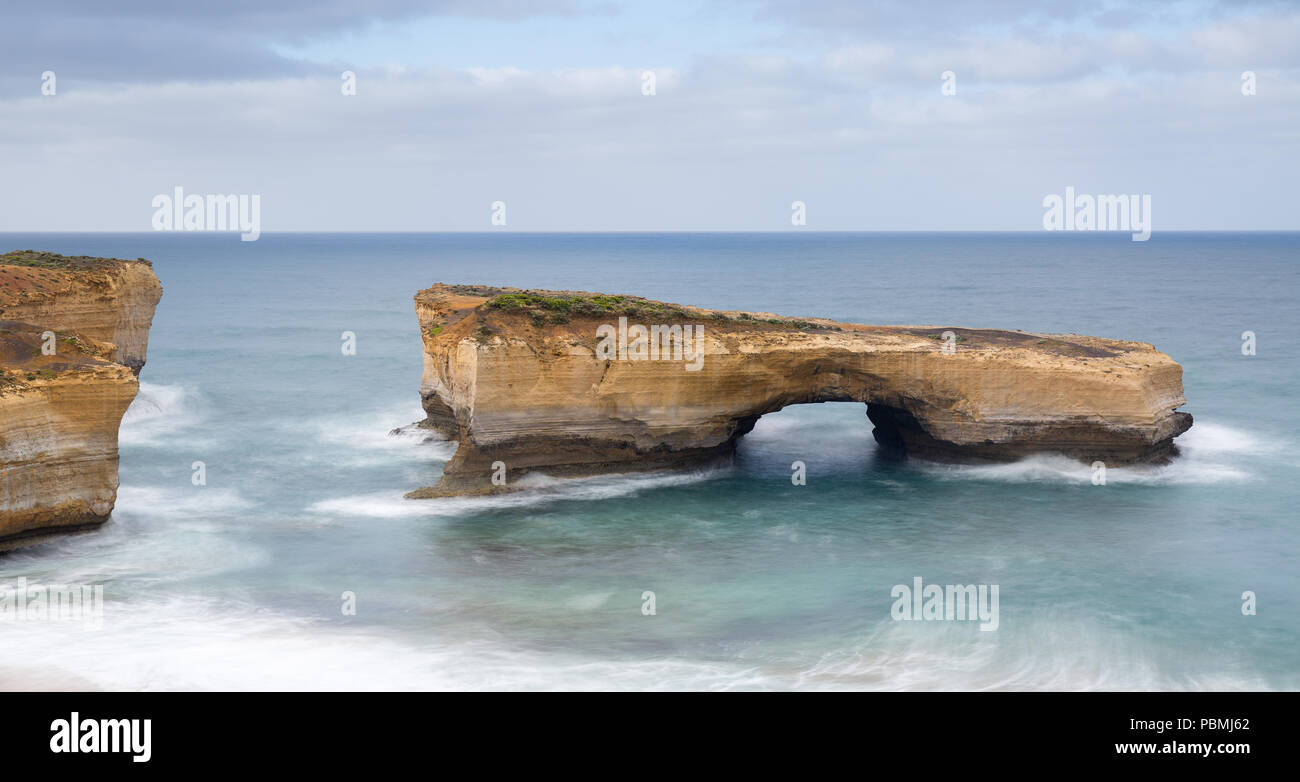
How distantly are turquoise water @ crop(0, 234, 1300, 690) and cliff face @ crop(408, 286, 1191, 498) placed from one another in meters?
1.13

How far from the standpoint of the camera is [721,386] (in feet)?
117

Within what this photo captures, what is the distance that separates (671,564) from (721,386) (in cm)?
802

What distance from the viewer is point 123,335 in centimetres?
4591

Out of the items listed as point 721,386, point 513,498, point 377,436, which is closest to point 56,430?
point 513,498

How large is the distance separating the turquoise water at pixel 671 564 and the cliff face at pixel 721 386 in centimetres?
113

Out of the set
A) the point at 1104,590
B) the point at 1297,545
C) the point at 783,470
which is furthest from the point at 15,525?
the point at 1297,545

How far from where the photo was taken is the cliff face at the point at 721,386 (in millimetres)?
34844

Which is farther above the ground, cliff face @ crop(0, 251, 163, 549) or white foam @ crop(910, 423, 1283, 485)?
cliff face @ crop(0, 251, 163, 549)

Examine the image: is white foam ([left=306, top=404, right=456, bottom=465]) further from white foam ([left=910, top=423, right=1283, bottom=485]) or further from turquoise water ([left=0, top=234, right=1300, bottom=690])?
white foam ([left=910, top=423, right=1283, bottom=485])

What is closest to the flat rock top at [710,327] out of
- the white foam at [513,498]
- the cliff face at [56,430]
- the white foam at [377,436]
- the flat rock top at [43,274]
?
the white foam at [513,498]

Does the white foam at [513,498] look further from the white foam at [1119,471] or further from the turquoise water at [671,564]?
the white foam at [1119,471]

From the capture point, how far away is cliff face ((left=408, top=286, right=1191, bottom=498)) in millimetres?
34844

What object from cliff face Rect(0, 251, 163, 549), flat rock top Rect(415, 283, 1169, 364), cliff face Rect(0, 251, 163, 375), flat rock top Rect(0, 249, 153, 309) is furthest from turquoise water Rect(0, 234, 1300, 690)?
flat rock top Rect(0, 249, 153, 309)
